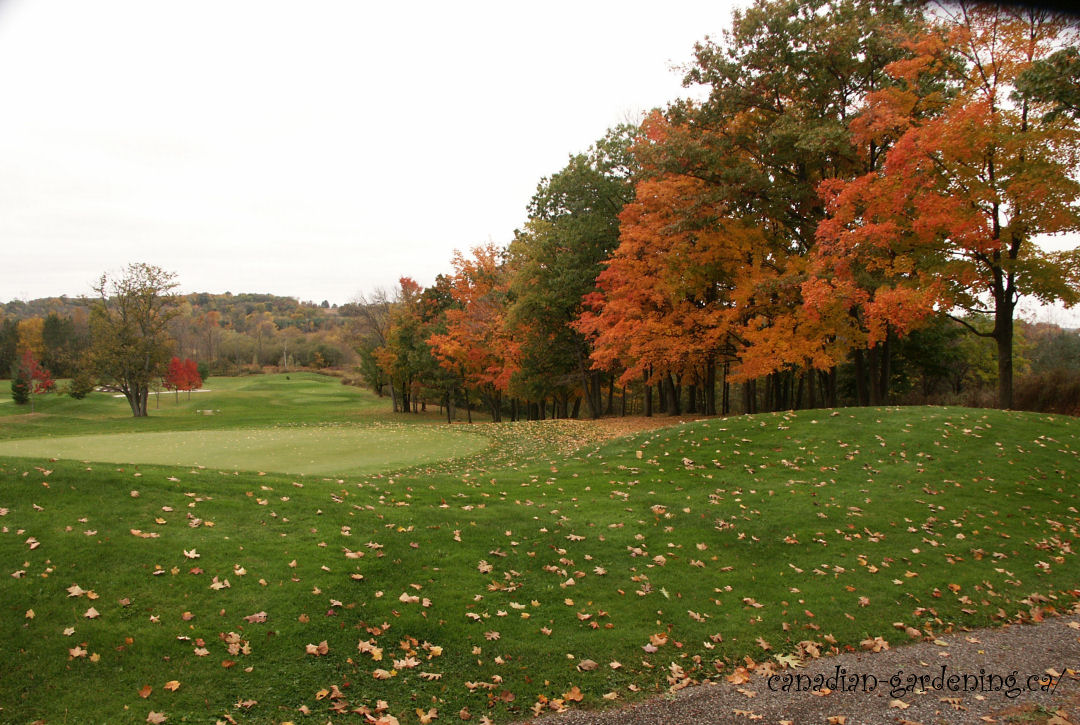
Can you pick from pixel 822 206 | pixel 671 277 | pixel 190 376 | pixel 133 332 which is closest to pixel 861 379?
pixel 822 206

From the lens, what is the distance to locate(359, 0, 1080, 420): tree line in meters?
15.6

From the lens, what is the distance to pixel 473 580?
23.0 feet

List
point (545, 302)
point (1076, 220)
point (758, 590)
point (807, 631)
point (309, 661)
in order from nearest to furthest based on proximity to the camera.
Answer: point (309, 661), point (807, 631), point (758, 590), point (1076, 220), point (545, 302)

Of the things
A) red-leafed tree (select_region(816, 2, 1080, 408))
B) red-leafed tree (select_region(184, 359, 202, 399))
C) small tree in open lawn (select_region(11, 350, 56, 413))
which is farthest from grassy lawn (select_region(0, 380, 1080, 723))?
red-leafed tree (select_region(184, 359, 202, 399))

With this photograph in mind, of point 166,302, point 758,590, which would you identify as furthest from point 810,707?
point 166,302

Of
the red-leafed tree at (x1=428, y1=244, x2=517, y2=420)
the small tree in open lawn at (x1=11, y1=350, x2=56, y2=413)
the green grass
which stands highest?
the red-leafed tree at (x1=428, y1=244, x2=517, y2=420)

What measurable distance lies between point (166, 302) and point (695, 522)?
135 feet

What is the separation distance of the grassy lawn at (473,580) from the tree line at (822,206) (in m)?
6.89

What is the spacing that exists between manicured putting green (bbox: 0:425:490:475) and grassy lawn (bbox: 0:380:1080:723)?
4.49 metres

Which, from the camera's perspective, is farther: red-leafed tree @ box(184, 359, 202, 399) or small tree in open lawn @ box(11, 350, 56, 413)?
red-leafed tree @ box(184, 359, 202, 399)

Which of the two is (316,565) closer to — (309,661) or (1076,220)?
(309,661)

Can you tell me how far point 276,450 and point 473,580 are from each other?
40.9 ft

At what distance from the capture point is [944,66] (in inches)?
702

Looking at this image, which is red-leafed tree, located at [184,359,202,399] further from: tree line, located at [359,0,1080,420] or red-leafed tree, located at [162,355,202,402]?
tree line, located at [359,0,1080,420]
